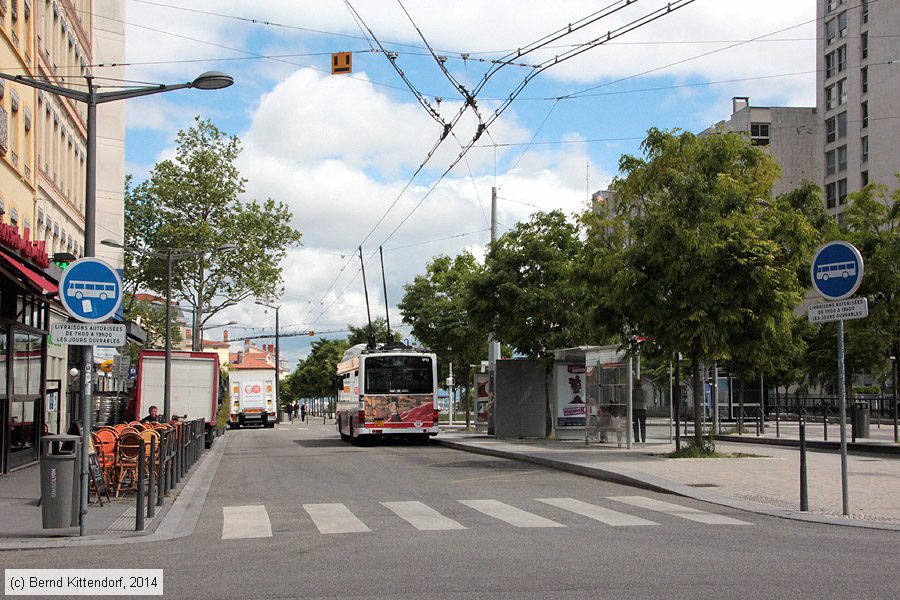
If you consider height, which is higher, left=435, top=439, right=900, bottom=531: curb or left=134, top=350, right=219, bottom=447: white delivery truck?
left=134, top=350, right=219, bottom=447: white delivery truck

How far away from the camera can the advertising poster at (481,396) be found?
135 ft

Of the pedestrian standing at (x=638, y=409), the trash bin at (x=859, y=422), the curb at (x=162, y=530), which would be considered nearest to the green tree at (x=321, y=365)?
the pedestrian standing at (x=638, y=409)

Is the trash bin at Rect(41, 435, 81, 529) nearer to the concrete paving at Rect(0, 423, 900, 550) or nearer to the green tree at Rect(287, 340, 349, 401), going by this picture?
the concrete paving at Rect(0, 423, 900, 550)

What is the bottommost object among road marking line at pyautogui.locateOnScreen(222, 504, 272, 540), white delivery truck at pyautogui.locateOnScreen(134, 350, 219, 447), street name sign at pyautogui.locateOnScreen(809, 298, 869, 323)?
road marking line at pyautogui.locateOnScreen(222, 504, 272, 540)

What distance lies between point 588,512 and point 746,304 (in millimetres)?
10059

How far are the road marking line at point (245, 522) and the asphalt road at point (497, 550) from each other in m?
0.03

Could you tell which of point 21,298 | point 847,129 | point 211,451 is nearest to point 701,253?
point 21,298

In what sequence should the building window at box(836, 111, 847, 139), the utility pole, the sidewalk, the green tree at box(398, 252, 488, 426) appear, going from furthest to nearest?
the building window at box(836, 111, 847, 139)
the green tree at box(398, 252, 488, 426)
the utility pole
the sidewalk

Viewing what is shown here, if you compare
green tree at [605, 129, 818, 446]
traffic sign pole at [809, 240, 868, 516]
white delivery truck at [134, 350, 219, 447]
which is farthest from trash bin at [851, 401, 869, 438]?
white delivery truck at [134, 350, 219, 447]

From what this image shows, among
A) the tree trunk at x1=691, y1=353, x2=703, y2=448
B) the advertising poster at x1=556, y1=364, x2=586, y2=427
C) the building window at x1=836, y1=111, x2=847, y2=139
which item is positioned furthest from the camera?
the building window at x1=836, y1=111, x2=847, y2=139

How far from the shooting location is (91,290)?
1203cm

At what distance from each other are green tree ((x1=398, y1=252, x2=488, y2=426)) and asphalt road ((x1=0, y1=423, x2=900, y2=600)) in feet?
112

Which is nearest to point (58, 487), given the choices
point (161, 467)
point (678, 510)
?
point (161, 467)

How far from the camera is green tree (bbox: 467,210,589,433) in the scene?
106 ft
